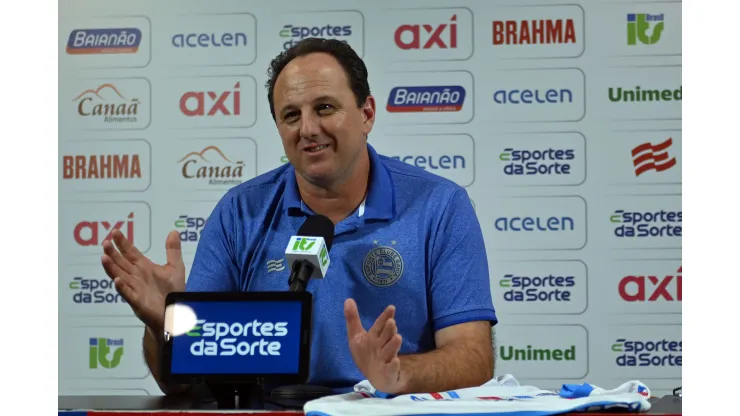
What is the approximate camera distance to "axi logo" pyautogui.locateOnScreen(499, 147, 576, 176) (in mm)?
3414

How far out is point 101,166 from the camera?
11.8ft

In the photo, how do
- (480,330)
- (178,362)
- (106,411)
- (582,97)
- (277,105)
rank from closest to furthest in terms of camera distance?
(106,411) < (178,362) < (480,330) < (277,105) < (582,97)

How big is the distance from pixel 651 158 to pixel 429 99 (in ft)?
2.90

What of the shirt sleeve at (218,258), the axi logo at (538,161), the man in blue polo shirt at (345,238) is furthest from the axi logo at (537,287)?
the shirt sleeve at (218,258)

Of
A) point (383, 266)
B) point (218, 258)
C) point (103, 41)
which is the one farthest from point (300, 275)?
point (103, 41)

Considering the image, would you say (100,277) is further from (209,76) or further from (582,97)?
(582,97)

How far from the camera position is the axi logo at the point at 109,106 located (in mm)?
3619

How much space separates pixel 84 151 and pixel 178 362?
2.49 meters

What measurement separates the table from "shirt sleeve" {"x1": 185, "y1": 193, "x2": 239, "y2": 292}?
1.69ft

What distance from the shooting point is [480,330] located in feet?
6.13

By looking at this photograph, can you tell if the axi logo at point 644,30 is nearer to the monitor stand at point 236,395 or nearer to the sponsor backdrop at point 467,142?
the sponsor backdrop at point 467,142

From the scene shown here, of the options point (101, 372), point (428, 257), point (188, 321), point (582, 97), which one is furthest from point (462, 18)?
point (188, 321)

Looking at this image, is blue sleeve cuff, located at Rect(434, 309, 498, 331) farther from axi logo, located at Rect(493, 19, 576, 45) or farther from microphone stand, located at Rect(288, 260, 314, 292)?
axi logo, located at Rect(493, 19, 576, 45)

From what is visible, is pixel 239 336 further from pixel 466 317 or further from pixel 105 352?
pixel 105 352
